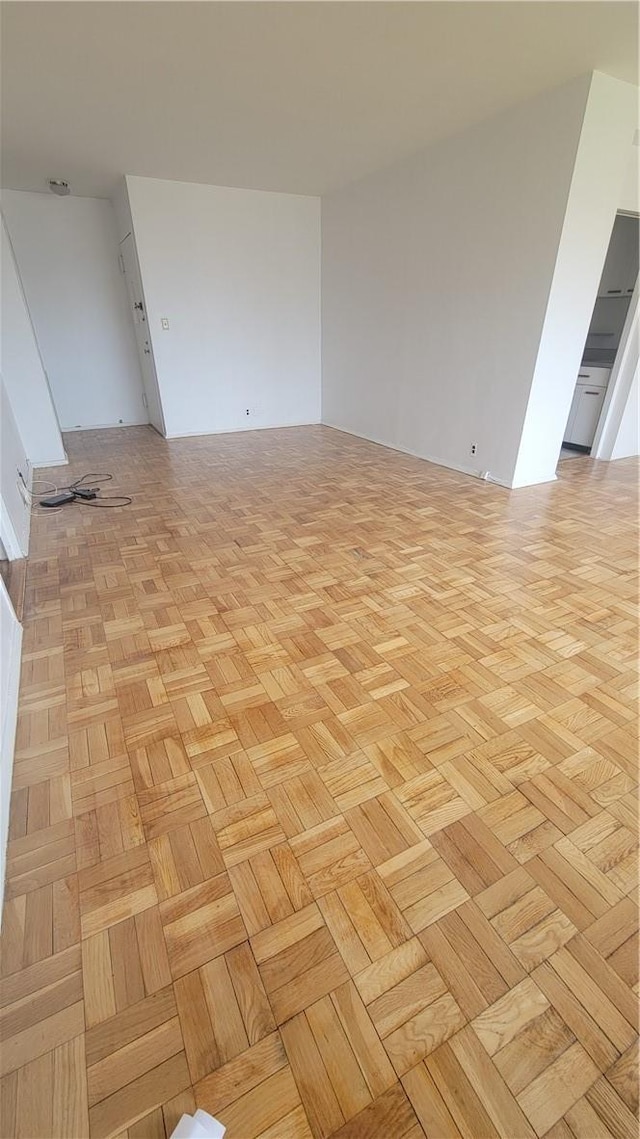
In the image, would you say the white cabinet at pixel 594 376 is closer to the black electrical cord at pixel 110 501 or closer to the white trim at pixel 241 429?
the white trim at pixel 241 429

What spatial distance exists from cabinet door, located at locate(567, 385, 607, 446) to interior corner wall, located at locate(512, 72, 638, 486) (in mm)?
1060

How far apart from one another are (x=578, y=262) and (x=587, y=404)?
5.66 feet

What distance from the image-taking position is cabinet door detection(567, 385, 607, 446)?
4.43 metres

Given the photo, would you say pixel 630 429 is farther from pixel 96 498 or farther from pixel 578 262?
pixel 96 498

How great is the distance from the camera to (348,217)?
16.3 ft

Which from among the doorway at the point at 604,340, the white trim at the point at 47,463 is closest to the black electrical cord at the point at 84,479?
the white trim at the point at 47,463

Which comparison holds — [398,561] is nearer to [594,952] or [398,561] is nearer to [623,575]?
[623,575]

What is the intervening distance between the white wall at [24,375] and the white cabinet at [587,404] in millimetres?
5141

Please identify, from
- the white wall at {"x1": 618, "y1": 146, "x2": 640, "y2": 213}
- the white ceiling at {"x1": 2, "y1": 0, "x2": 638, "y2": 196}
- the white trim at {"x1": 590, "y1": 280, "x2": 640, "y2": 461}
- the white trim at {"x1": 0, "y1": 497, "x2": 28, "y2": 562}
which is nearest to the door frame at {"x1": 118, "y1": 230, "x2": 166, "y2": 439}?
the white ceiling at {"x1": 2, "y1": 0, "x2": 638, "y2": 196}

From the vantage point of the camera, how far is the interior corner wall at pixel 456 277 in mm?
3061

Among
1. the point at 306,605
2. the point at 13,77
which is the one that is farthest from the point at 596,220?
the point at 13,77

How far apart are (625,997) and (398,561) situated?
196 cm

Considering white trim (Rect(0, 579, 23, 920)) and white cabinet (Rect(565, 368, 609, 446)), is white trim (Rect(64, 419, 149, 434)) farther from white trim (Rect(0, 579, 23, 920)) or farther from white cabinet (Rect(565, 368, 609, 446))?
white cabinet (Rect(565, 368, 609, 446))

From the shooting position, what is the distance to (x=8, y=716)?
153 cm
